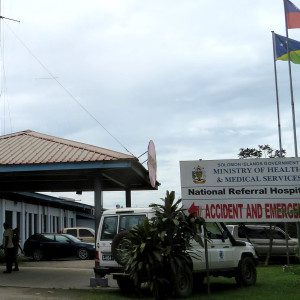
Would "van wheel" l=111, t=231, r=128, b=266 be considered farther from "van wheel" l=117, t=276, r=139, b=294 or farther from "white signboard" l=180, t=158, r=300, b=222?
"white signboard" l=180, t=158, r=300, b=222

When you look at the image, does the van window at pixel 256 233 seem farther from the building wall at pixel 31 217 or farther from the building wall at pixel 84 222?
the building wall at pixel 84 222

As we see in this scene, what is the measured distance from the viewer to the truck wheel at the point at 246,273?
13523mm

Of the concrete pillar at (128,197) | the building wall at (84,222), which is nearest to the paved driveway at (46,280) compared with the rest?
the concrete pillar at (128,197)

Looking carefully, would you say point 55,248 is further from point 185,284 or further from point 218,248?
point 185,284

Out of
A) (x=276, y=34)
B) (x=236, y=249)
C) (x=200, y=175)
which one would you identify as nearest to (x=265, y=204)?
(x=200, y=175)

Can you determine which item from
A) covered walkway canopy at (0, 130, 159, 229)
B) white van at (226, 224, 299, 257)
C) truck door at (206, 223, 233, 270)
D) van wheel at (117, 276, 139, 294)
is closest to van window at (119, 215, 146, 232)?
van wheel at (117, 276, 139, 294)

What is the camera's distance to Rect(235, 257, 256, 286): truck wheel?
44.4 ft

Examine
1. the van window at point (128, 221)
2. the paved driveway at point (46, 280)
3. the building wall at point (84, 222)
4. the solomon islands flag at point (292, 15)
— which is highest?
the solomon islands flag at point (292, 15)

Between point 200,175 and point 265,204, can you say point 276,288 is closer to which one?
point 265,204

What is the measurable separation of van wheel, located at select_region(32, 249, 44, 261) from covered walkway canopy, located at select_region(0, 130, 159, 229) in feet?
23.4

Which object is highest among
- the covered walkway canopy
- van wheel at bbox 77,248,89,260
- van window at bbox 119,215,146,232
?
the covered walkway canopy

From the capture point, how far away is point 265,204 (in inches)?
426

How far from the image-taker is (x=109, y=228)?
12750mm

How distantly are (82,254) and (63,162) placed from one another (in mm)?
12815
